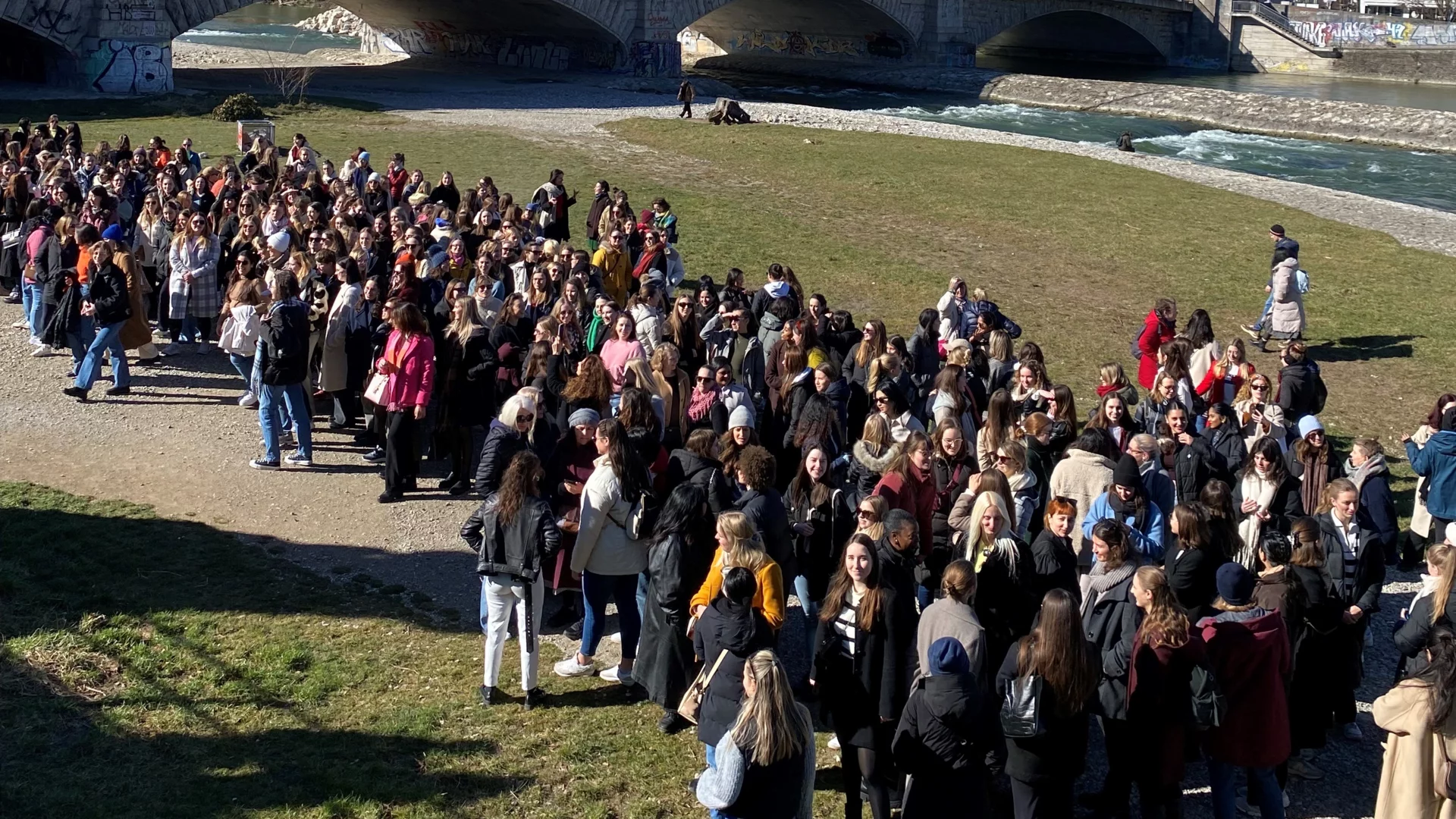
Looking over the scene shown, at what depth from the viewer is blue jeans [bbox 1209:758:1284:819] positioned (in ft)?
22.7

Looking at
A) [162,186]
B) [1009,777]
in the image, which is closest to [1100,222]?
[162,186]

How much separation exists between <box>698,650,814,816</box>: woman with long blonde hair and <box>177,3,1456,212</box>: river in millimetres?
30560

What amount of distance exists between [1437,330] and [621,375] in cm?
1296

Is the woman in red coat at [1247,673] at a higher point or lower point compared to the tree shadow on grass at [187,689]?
higher

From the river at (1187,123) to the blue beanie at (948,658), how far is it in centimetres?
2984

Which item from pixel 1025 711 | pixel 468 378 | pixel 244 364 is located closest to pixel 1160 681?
pixel 1025 711

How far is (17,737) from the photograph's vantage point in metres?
7.54

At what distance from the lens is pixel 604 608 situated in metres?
8.51

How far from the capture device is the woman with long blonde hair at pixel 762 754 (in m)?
5.50

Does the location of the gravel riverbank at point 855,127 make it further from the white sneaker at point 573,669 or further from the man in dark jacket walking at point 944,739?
the man in dark jacket walking at point 944,739

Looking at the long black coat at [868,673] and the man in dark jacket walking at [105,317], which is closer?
the long black coat at [868,673]

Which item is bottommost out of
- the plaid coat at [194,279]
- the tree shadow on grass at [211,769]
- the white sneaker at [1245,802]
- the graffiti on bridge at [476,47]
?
the white sneaker at [1245,802]

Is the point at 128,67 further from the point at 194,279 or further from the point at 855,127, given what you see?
the point at 194,279

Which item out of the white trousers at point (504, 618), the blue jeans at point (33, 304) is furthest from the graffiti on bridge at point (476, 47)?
the white trousers at point (504, 618)
